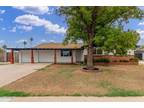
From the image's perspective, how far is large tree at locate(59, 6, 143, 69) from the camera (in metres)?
18.1

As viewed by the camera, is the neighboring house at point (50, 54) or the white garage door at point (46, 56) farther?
the white garage door at point (46, 56)

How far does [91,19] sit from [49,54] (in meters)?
12.5

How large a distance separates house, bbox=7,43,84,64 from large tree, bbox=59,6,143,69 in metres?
8.93

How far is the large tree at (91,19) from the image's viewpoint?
1814cm

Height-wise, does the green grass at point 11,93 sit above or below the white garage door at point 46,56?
below

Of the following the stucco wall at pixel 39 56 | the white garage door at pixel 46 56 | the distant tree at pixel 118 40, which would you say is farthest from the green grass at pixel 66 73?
the white garage door at pixel 46 56

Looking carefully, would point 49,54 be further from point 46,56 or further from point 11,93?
point 11,93

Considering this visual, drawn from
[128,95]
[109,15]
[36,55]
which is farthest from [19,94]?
[36,55]

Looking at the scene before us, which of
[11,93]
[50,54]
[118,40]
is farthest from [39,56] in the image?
[11,93]

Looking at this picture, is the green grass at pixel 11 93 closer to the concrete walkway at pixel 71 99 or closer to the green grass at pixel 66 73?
the concrete walkway at pixel 71 99

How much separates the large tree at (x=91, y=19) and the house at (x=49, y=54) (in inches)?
352

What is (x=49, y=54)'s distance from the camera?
30.1 meters

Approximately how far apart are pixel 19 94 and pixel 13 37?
76.0 ft

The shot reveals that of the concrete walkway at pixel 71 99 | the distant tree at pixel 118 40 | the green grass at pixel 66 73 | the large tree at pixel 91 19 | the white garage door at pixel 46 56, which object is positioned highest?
the large tree at pixel 91 19
